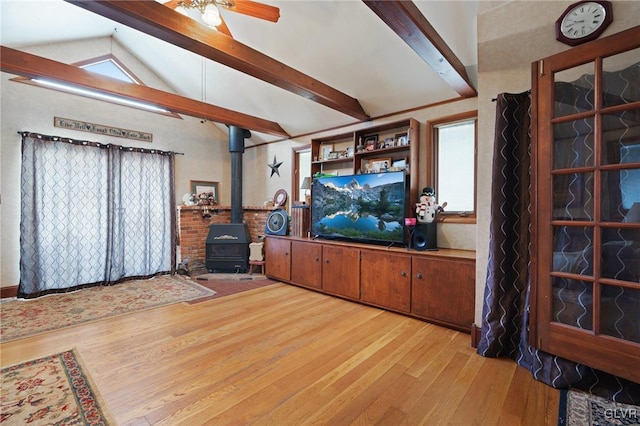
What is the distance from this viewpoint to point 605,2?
160 cm

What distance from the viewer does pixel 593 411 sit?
58.3 inches

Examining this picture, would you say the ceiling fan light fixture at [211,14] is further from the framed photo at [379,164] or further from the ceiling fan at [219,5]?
the framed photo at [379,164]

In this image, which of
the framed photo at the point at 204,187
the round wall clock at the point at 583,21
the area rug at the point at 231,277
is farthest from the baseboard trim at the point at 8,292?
the round wall clock at the point at 583,21

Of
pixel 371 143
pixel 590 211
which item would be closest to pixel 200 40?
pixel 371 143

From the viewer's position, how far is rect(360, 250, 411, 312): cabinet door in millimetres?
2834

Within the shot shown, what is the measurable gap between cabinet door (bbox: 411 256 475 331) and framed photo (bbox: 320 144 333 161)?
207 cm

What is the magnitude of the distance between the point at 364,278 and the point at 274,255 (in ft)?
5.44

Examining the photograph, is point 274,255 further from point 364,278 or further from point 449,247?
point 449,247

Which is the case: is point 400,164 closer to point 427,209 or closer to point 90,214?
point 427,209

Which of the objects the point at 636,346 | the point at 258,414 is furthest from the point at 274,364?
the point at 636,346

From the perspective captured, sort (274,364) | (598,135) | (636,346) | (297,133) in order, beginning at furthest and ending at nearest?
(297,133), (274,364), (598,135), (636,346)

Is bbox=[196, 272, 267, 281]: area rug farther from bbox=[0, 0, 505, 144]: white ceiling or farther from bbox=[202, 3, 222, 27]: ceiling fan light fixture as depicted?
bbox=[202, 3, 222, 27]: ceiling fan light fixture

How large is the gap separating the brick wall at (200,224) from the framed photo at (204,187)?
0.35 meters

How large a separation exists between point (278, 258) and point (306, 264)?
0.61 m
